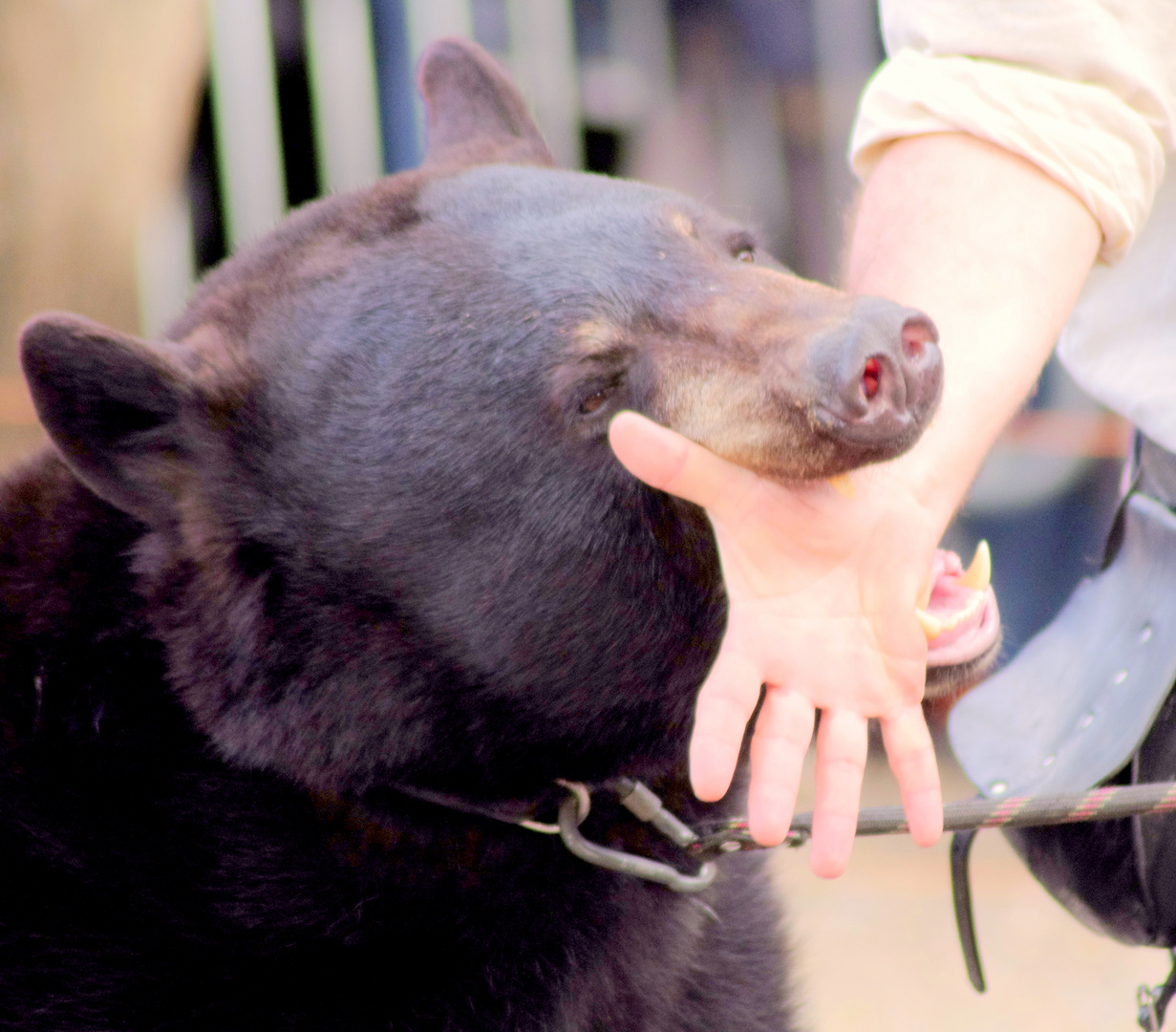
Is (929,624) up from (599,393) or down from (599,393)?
down

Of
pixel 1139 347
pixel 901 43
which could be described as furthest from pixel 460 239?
pixel 1139 347

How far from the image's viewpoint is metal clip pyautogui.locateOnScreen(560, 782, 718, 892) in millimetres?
1664

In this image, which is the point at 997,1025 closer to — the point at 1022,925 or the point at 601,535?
the point at 1022,925

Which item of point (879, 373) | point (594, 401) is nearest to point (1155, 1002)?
point (879, 373)

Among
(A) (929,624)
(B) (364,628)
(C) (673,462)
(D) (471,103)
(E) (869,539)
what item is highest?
(D) (471,103)

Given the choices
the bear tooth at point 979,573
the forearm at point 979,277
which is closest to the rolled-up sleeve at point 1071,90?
the forearm at point 979,277

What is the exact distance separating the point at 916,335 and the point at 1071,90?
40 cm

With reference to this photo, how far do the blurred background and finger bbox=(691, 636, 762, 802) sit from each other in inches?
79.1

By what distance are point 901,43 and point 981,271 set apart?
1.26 ft

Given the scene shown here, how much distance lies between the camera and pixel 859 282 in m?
1.57

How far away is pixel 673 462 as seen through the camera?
1.27m

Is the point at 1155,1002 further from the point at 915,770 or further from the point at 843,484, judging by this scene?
the point at 843,484

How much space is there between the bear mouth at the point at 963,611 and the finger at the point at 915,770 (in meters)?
0.28

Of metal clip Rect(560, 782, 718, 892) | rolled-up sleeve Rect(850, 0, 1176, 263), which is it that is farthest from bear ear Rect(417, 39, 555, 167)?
metal clip Rect(560, 782, 718, 892)
